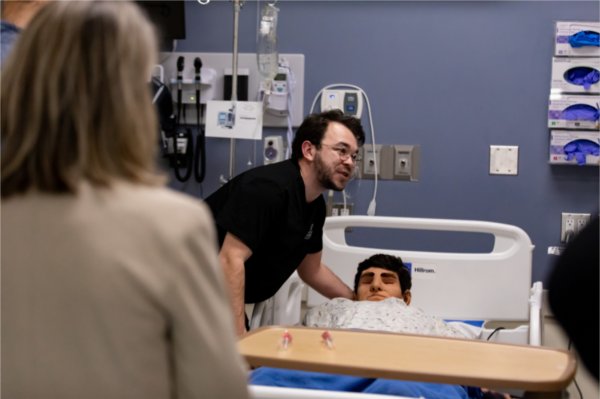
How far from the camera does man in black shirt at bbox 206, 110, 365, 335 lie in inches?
102

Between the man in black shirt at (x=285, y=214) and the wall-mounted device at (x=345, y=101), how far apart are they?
82 cm

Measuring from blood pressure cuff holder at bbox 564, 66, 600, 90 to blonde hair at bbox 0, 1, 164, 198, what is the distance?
3.12 meters

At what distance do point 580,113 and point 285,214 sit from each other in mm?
1870

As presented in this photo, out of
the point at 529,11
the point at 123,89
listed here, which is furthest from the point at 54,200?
the point at 529,11

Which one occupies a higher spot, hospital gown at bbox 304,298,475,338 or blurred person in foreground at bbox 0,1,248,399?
blurred person in foreground at bbox 0,1,248,399

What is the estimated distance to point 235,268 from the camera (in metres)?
2.56

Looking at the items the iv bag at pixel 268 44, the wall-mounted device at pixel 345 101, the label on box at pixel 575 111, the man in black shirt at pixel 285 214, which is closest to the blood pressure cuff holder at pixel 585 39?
the label on box at pixel 575 111

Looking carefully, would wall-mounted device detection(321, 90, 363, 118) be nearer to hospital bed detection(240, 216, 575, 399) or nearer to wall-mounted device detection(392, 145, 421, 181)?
wall-mounted device detection(392, 145, 421, 181)

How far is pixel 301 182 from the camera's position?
110 inches

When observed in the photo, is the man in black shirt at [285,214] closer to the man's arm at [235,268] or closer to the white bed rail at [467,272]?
the man's arm at [235,268]

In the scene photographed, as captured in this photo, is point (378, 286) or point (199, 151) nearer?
point (378, 286)

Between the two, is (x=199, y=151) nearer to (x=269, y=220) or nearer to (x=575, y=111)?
(x=269, y=220)

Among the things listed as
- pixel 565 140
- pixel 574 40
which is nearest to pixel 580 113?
pixel 565 140

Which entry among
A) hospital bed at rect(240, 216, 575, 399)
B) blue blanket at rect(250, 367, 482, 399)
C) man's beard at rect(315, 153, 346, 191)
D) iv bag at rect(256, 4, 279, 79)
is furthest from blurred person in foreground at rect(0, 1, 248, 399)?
iv bag at rect(256, 4, 279, 79)
